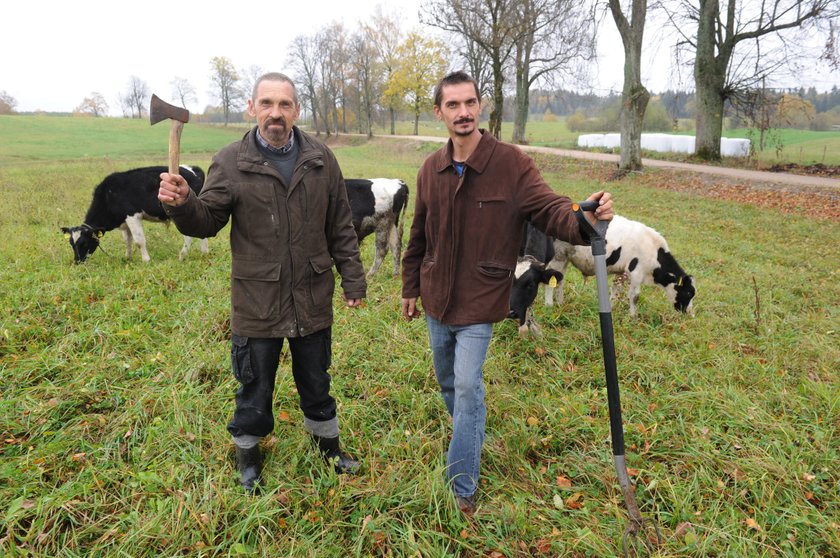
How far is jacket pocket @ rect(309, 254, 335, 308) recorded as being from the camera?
278cm

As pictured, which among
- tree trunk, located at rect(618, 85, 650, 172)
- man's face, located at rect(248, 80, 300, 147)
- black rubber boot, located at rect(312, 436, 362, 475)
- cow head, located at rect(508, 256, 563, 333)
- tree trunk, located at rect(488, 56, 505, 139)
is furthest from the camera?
tree trunk, located at rect(488, 56, 505, 139)

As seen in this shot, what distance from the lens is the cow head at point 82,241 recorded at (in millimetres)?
7340

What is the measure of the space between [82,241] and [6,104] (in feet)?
298

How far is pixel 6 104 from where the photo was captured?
238 ft

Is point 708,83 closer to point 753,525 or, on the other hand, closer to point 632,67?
point 632,67

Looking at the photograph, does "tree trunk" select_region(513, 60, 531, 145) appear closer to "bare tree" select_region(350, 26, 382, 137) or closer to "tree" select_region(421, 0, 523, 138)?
"tree" select_region(421, 0, 523, 138)

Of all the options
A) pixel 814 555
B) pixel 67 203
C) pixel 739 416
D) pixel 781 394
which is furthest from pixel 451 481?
pixel 67 203

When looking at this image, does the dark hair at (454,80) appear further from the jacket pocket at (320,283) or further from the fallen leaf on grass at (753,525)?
the fallen leaf on grass at (753,525)

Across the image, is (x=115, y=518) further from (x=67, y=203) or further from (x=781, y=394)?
(x=67, y=203)

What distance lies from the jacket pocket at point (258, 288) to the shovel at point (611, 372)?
1669mm

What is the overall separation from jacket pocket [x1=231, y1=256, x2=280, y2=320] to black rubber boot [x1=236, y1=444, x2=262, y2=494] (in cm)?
97

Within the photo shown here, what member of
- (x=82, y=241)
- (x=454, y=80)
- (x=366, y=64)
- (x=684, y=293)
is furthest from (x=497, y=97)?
(x=366, y=64)

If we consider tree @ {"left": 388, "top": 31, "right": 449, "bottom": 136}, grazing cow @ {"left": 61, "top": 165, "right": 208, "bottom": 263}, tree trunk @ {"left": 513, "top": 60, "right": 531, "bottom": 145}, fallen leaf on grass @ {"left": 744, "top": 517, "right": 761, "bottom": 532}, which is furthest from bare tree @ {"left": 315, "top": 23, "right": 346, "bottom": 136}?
fallen leaf on grass @ {"left": 744, "top": 517, "right": 761, "bottom": 532}

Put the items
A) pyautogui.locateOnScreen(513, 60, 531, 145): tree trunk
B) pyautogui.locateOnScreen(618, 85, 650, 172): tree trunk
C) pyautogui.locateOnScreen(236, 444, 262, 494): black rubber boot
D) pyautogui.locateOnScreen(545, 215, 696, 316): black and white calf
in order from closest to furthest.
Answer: pyautogui.locateOnScreen(236, 444, 262, 494): black rubber boot
pyautogui.locateOnScreen(545, 215, 696, 316): black and white calf
pyautogui.locateOnScreen(618, 85, 650, 172): tree trunk
pyautogui.locateOnScreen(513, 60, 531, 145): tree trunk
